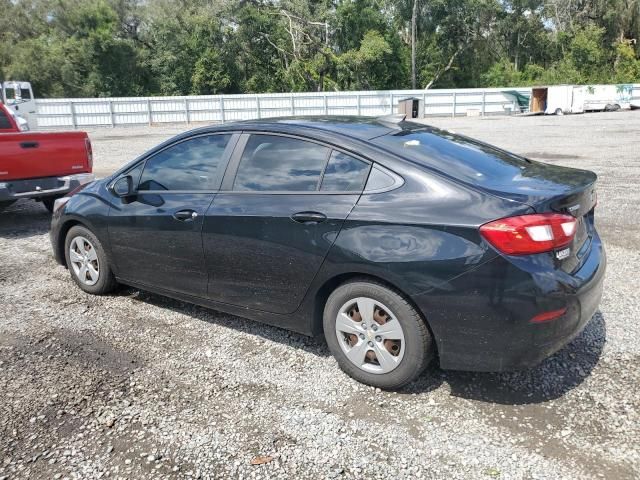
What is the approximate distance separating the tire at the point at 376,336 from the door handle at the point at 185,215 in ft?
4.06

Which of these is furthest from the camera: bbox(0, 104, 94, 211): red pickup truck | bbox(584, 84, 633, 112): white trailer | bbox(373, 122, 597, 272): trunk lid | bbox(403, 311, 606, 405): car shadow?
bbox(584, 84, 633, 112): white trailer

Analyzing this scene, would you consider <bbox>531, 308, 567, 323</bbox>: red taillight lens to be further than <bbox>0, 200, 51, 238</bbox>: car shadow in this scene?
No

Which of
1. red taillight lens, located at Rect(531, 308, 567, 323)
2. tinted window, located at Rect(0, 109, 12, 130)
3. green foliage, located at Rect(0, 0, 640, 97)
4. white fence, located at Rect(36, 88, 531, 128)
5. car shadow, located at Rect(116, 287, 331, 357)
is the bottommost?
car shadow, located at Rect(116, 287, 331, 357)

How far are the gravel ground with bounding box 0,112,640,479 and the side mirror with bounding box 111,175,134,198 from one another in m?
1.02

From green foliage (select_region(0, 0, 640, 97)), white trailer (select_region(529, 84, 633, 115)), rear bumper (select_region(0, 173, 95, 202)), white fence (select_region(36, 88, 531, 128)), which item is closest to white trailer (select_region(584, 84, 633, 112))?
white trailer (select_region(529, 84, 633, 115))

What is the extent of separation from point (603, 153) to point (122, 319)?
13.9 meters

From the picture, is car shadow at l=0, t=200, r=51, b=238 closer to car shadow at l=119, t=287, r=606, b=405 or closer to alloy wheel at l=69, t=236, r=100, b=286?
alloy wheel at l=69, t=236, r=100, b=286

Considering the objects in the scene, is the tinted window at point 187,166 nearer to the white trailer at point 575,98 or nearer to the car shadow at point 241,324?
the car shadow at point 241,324

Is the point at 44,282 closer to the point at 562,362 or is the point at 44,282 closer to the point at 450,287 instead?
the point at 450,287

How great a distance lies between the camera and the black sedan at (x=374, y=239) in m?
2.98

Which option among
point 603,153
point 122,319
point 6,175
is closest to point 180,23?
point 603,153

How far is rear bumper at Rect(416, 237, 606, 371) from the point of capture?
291 centimetres

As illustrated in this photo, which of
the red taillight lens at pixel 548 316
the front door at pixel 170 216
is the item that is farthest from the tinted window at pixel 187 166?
the red taillight lens at pixel 548 316

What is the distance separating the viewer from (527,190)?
125 inches
